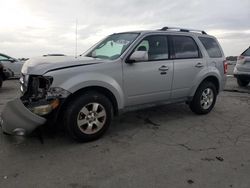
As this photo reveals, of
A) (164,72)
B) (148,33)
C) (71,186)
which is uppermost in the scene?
(148,33)

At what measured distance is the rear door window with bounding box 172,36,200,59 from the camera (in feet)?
18.8

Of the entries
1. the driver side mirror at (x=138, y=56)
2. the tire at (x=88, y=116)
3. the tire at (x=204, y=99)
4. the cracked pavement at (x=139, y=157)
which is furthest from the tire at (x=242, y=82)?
the tire at (x=88, y=116)

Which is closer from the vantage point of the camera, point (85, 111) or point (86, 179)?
point (86, 179)

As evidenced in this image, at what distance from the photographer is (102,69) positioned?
4586mm

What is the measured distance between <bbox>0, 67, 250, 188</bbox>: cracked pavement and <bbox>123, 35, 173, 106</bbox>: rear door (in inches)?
23.7

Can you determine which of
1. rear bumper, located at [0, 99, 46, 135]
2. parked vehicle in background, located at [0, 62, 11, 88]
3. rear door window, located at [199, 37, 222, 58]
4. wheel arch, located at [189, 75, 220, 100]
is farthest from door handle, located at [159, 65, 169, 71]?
parked vehicle in background, located at [0, 62, 11, 88]

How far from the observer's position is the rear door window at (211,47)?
20.8 ft

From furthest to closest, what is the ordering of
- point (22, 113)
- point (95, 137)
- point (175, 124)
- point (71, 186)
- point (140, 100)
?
point (175, 124)
point (140, 100)
point (95, 137)
point (22, 113)
point (71, 186)

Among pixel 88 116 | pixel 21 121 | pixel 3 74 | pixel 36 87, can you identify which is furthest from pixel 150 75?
pixel 3 74

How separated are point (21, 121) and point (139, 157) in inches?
67.1

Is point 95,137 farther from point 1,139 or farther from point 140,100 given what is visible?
point 1,139

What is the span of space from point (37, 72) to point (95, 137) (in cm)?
133

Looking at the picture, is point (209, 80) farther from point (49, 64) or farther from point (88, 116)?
point (49, 64)

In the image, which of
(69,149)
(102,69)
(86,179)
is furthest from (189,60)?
(86,179)
